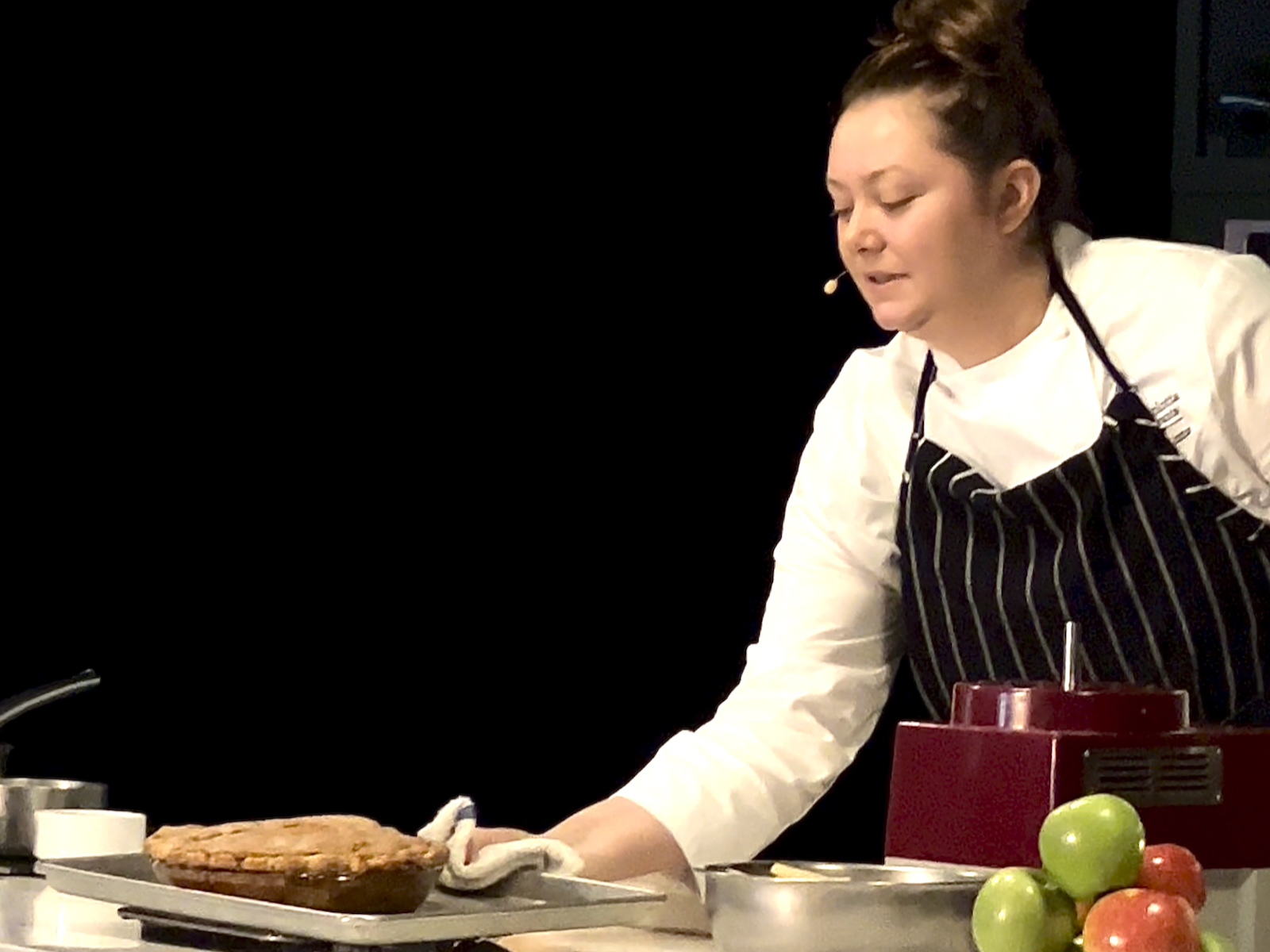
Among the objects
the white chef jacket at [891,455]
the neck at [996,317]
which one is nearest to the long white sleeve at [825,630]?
the white chef jacket at [891,455]

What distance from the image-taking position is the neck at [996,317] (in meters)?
2.00

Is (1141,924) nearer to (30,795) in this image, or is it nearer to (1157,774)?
(1157,774)

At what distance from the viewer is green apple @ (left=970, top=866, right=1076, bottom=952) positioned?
44.3 inches

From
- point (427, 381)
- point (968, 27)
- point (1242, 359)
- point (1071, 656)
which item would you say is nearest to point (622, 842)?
point (1071, 656)

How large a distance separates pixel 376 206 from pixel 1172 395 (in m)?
1.75

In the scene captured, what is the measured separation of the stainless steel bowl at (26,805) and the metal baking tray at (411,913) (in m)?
0.38

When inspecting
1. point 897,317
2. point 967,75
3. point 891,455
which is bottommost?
point 891,455

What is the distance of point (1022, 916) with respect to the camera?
3.69 ft

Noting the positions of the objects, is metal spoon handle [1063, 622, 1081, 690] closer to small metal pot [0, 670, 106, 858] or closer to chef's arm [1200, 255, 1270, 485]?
chef's arm [1200, 255, 1270, 485]

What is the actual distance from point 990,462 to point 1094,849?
0.96m

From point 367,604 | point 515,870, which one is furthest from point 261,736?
point 515,870

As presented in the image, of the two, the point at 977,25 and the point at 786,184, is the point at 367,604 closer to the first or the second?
the point at 786,184

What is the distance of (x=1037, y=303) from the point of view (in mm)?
2029

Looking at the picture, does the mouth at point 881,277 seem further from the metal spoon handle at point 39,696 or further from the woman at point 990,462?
the metal spoon handle at point 39,696
